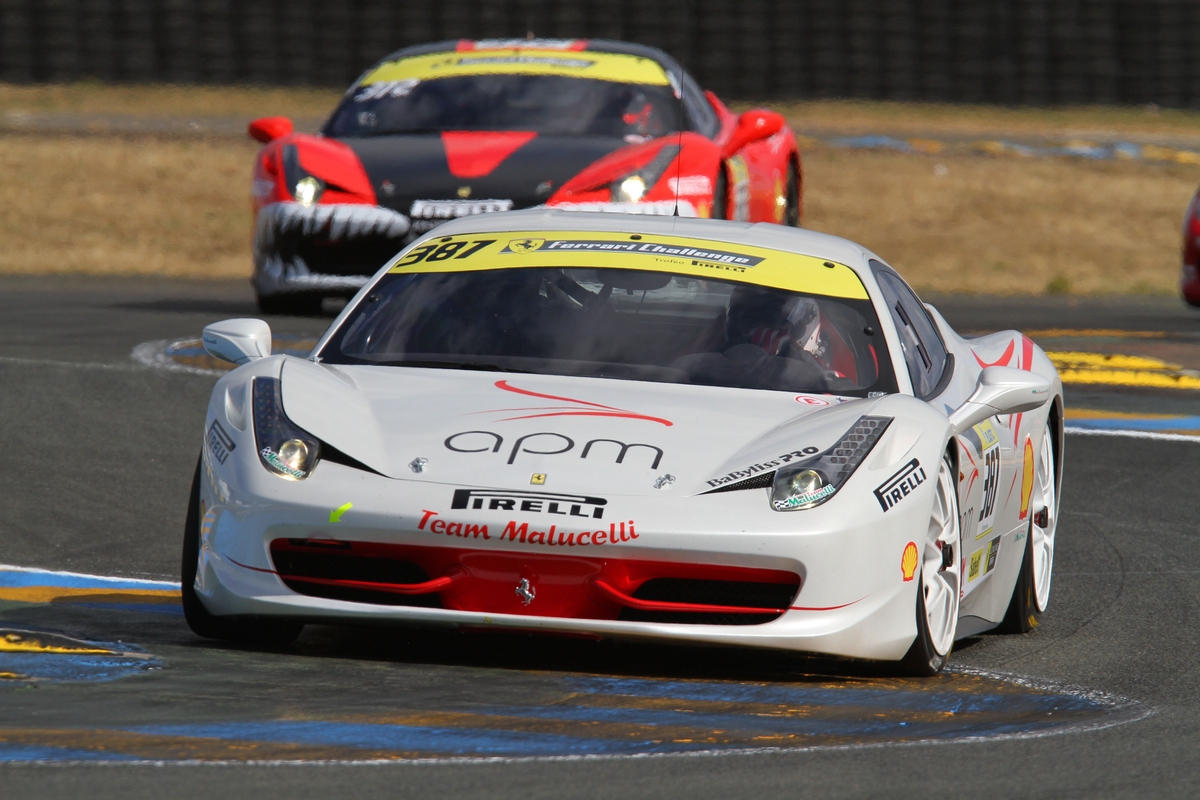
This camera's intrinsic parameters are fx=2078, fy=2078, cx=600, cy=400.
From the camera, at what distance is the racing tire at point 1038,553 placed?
5918mm

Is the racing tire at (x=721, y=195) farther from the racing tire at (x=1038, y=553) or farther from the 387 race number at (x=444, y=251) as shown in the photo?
the 387 race number at (x=444, y=251)

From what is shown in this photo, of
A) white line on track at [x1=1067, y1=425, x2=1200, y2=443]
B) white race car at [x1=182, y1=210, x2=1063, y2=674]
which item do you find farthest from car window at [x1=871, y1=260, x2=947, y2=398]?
white line on track at [x1=1067, y1=425, x2=1200, y2=443]

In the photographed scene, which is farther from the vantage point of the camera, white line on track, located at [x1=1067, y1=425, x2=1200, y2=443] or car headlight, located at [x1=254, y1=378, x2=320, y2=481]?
white line on track, located at [x1=1067, y1=425, x2=1200, y2=443]

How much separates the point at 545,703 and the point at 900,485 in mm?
1035

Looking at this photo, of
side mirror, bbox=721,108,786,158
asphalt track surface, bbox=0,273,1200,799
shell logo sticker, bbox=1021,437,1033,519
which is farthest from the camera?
side mirror, bbox=721,108,786,158

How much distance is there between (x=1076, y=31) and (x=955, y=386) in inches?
929

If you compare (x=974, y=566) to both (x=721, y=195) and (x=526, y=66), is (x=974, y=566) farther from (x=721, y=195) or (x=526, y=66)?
(x=526, y=66)

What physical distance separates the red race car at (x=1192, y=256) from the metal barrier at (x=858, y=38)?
15164mm

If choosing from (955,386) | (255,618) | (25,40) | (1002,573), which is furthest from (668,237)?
(25,40)

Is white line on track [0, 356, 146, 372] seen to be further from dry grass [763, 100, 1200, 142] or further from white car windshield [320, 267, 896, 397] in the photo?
dry grass [763, 100, 1200, 142]

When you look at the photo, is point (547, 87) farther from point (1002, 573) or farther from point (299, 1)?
point (299, 1)

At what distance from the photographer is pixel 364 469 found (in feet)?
15.5

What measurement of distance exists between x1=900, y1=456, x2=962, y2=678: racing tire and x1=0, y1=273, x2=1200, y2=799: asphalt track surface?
0.09 metres

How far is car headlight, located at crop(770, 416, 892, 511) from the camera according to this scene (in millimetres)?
4660
